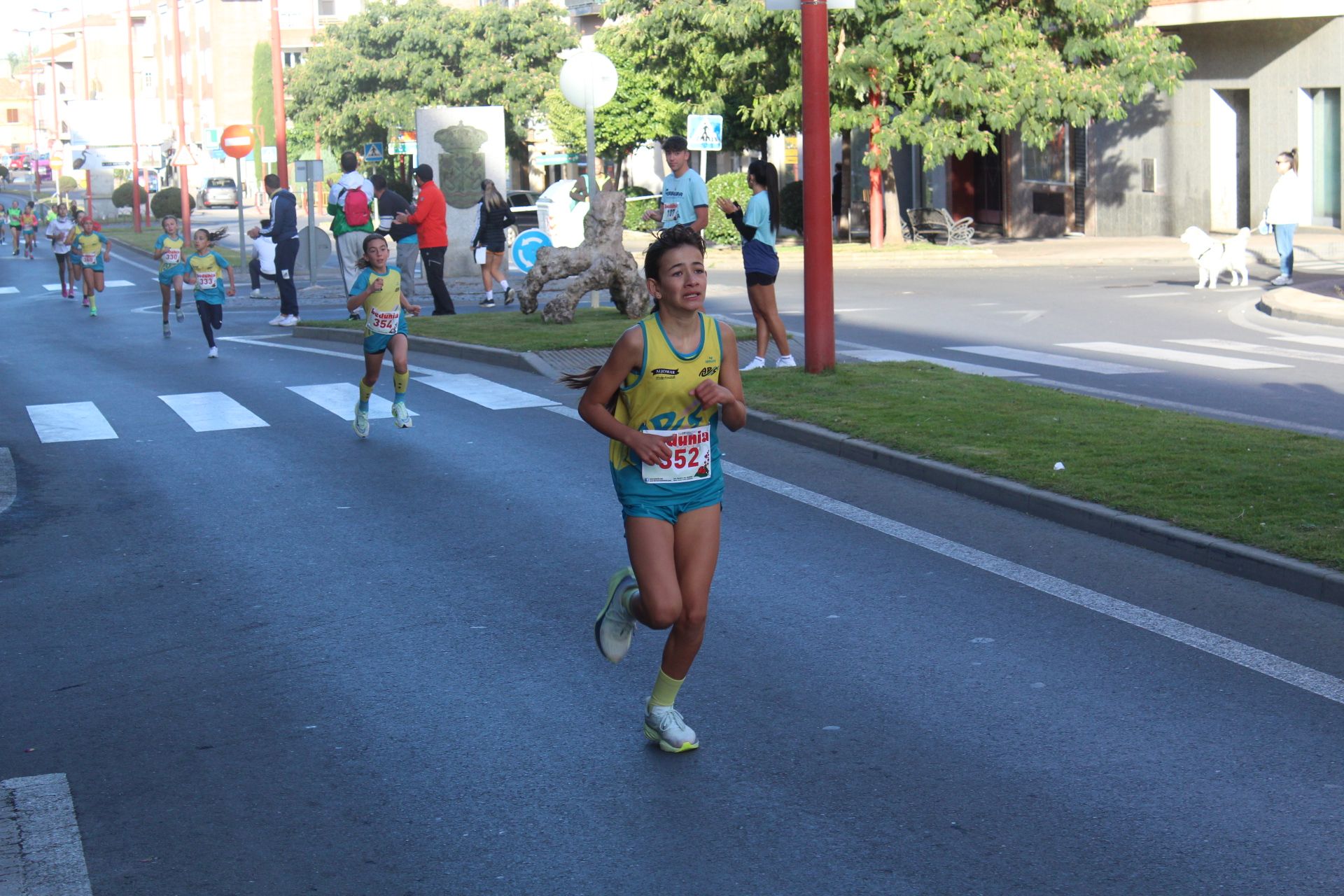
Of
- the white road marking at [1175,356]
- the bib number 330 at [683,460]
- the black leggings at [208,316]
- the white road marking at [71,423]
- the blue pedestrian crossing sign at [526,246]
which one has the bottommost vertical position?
the white road marking at [71,423]

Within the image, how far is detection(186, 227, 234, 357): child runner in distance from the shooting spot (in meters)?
17.9

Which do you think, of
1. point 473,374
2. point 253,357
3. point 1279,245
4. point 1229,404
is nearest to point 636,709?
point 1229,404

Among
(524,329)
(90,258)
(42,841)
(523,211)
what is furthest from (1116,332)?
(523,211)

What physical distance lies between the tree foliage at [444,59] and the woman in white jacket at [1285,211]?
42.7m

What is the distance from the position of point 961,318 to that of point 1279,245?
505 cm

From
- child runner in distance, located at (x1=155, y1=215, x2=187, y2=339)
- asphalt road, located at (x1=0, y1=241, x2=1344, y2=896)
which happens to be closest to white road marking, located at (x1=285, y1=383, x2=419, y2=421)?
asphalt road, located at (x1=0, y1=241, x2=1344, y2=896)

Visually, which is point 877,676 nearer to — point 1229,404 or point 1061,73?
point 1229,404

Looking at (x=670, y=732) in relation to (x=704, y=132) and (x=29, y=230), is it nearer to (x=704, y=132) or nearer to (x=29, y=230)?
(x=704, y=132)

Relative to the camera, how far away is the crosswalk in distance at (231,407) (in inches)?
515

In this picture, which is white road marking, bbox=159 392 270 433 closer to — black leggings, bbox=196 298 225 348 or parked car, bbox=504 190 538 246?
black leggings, bbox=196 298 225 348

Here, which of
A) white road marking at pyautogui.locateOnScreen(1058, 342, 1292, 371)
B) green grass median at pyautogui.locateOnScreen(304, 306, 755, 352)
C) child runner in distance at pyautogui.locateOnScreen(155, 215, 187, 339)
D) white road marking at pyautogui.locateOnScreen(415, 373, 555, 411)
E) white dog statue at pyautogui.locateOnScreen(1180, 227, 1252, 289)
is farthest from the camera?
white dog statue at pyautogui.locateOnScreen(1180, 227, 1252, 289)

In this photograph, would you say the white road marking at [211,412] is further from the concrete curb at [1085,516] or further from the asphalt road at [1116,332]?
the asphalt road at [1116,332]

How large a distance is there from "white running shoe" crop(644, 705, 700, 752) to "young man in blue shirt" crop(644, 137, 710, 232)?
8963mm

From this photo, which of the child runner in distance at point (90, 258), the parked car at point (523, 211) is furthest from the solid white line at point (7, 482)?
the parked car at point (523, 211)
